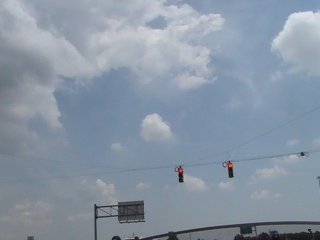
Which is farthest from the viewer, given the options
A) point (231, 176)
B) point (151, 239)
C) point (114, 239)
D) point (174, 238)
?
point (151, 239)

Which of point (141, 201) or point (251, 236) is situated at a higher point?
point (141, 201)

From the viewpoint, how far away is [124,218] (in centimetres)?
6097

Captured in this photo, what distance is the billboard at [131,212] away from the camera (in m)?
60.5

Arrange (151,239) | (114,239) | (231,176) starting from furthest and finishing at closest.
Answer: (151,239) → (114,239) → (231,176)

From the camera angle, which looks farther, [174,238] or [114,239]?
[174,238]

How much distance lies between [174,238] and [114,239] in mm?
13171

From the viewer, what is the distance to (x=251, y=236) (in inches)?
2410

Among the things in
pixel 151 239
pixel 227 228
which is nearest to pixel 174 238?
pixel 151 239

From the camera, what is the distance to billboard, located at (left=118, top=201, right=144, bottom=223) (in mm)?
60519

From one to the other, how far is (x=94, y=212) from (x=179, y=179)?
91.2ft

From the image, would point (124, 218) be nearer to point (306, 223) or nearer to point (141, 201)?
point (141, 201)

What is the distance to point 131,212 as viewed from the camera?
200ft

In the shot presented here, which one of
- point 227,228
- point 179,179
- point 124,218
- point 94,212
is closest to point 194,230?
point 227,228

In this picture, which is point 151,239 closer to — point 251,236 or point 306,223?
point 251,236
